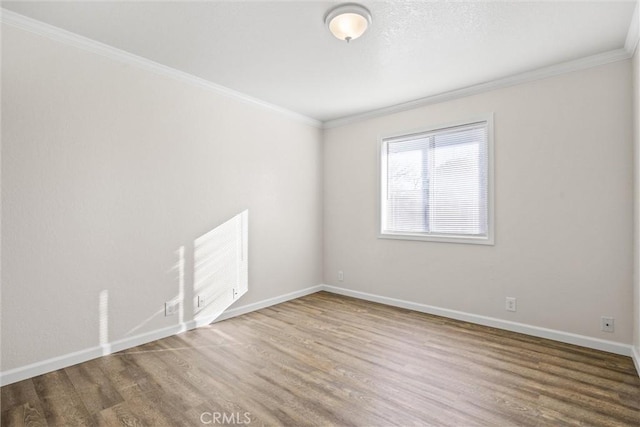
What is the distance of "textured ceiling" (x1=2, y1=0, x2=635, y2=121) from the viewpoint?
2.19 metres

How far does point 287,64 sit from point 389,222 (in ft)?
7.90

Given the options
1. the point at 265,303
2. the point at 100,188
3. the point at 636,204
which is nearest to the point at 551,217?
the point at 636,204

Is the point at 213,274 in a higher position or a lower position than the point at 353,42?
lower

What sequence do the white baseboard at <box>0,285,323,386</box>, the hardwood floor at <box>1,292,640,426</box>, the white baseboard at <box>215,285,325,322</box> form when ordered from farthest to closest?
the white baseboard at <box>215,285,325,322</box> < the white baseboard at <box>0,285,323,386</box> < the hardwood floor at <box>1,292,640,426</box>

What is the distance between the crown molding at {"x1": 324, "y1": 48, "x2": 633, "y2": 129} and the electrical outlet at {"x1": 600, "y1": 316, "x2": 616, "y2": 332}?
2.27 metres

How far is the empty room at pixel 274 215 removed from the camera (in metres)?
2.16

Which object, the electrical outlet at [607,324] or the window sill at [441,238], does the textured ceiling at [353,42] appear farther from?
the electrical outlet at [607,324]

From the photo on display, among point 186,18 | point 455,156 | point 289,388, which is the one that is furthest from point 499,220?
point 186,18

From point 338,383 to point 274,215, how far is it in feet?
8.07

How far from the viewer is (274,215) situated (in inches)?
167

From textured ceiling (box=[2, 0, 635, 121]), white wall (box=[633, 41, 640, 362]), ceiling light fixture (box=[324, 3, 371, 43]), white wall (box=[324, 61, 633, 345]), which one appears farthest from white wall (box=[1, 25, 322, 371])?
white wall (box=[633, 41, 640, 362])

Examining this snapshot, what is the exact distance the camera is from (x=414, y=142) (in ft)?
13.3

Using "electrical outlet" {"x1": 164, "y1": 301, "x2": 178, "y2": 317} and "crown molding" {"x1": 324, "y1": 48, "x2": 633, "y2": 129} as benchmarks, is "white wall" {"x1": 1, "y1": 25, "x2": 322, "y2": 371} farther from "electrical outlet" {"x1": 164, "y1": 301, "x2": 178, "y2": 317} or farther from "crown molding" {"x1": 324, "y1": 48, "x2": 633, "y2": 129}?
"crown molding" {"x1": 324, "y1": 48, "x2": 633, "y2": 129}

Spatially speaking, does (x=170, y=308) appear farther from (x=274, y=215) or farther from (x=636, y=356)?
(x=636, y=356)
